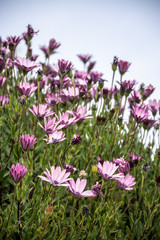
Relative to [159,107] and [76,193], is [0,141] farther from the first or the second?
[159,107]

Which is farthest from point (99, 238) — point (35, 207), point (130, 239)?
point (35, 207)

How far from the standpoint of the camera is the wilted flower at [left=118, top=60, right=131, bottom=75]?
91.6 inches

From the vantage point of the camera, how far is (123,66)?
7.68 feet

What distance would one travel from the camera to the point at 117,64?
92.6 inches

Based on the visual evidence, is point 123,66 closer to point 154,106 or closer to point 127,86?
point 127,86

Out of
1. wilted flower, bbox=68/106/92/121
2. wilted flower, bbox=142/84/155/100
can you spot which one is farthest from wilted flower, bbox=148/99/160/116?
wilted flower, bbox=68/106/92/121

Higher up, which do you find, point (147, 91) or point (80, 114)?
point (147, 91)

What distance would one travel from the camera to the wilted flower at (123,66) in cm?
233

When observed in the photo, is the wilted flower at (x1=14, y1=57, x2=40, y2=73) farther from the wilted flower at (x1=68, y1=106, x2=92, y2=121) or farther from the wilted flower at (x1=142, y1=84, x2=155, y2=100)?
the wilted flower at (x1=142, y1=84, x2=155, y2=100)

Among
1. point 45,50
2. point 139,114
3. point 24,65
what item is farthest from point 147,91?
point 45,50

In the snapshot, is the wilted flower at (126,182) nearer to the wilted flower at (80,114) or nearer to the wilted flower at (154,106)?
A: the wilted flower at (80,114)

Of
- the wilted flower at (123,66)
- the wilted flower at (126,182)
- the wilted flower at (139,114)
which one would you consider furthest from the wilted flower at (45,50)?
the wilted flower at (126,182)

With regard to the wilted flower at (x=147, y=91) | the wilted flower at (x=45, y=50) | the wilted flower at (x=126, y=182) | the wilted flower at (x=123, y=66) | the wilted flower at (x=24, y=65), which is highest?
the wilted flower at (x=45, y=50)

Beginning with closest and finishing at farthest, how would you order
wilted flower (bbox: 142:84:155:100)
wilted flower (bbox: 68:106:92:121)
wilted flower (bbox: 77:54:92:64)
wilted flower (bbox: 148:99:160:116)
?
wilted flower (bbox: 68:106:92:121), wilted flower (bbox: 142:84:155:100), wilted flower (bbox: 148:99:160:116), wilted flower (bbox: 77:54:92:64)
